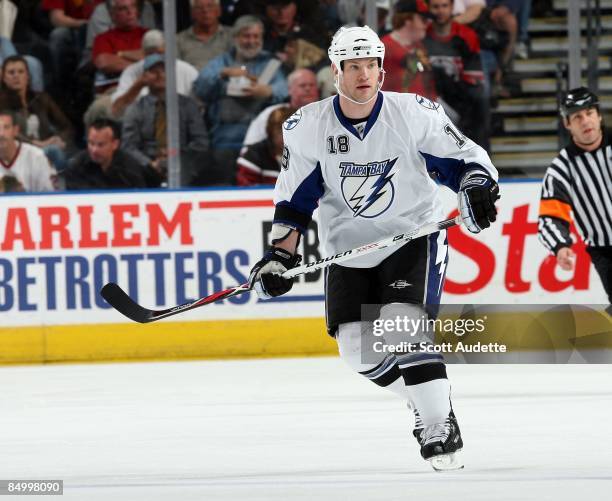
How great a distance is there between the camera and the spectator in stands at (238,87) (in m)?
6.75

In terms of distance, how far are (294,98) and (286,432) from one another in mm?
2809

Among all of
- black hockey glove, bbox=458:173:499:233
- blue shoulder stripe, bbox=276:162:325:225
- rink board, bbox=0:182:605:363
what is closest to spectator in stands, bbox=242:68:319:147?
rink board, bbox=0:182:605:363

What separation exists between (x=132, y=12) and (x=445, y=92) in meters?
1.63

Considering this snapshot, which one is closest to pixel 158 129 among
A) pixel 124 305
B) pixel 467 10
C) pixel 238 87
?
pixel 238 87

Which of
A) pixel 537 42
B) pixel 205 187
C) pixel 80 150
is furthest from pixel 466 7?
pixel 80 150

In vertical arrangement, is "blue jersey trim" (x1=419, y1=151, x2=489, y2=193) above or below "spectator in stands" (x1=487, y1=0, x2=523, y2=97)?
below

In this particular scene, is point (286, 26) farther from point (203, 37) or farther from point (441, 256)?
point (441, 256)

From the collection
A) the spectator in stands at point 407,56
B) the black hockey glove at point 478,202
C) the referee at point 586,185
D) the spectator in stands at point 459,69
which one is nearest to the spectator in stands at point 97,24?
the spectator in stands at point 407,56

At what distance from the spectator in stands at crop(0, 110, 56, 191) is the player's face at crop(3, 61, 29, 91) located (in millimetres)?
136

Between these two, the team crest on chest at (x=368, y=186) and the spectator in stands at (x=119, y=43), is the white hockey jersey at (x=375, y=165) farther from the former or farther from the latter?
the spectator in stands at (x=119, y=43)

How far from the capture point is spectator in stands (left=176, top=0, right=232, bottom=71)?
22.0 feet

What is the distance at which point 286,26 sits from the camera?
269 inches

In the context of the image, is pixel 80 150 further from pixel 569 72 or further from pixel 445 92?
pixel 569 72

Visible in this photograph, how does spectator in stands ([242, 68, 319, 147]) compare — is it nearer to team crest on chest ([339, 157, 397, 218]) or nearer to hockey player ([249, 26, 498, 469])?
hockey player ([249, 26, 498, 469])
